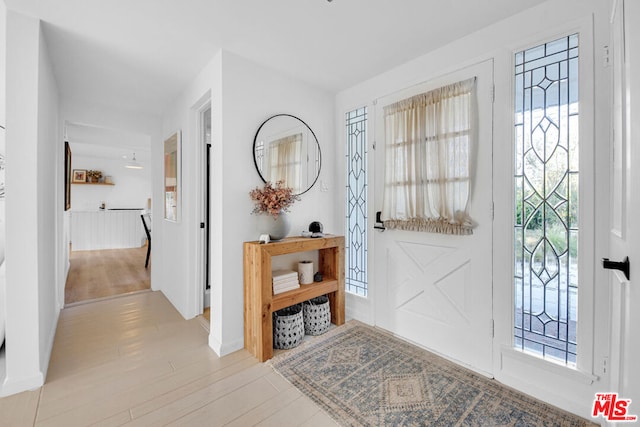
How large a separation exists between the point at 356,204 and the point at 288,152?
2.87 feet

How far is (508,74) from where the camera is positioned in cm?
186

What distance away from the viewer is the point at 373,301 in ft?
8.96

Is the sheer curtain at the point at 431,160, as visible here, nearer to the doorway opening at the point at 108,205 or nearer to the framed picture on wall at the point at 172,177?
the framed picture on wall at the point at 172,177

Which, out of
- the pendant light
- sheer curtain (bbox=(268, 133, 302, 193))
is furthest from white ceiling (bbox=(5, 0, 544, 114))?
the pendant light

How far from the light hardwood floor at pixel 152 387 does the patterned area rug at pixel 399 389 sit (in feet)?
0.51

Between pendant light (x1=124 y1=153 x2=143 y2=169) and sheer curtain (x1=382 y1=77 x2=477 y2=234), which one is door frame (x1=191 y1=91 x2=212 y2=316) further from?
pendant light (x1=124 y1=153 x2=143 y2=169)

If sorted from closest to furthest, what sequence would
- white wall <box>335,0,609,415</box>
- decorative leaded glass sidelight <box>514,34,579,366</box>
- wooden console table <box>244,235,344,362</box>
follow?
white wall <box>335,0,609,415</box> < decorative leaded glass sidelight <box>514,34,579,366</box> < wooden console table <box>244,235,344,362</box>

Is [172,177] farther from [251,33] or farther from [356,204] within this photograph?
[356,204]

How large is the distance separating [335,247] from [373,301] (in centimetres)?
64

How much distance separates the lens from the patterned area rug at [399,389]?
1566mm

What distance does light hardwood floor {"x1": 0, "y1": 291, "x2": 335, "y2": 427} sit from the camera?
1561 mm

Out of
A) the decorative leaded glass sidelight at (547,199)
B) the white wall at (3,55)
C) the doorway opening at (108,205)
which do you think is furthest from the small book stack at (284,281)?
the doorway opening at (108,205)

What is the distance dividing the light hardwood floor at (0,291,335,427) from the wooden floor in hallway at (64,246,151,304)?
1132mm

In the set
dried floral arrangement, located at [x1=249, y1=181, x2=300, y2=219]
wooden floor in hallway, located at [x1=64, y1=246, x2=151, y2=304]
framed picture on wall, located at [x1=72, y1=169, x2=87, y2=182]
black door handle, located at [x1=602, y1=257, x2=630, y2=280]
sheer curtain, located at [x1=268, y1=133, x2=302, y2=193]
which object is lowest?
wooden floor in hallway, located at [x1=64, y1=246, x2=151, y2=304]
